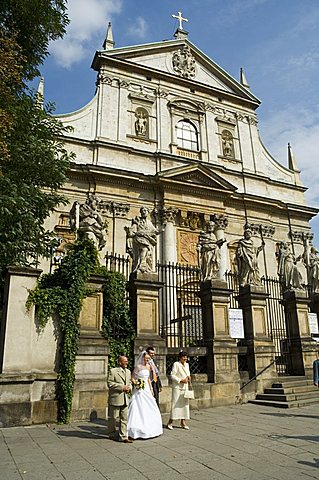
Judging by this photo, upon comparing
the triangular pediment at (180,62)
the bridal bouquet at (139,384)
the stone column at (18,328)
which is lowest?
the bridal bouquet at (139,384)

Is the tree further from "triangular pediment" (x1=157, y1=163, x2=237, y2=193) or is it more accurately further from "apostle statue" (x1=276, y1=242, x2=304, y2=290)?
"triangular pediment" (x1=157, y1=163, x2=237, y2=193)

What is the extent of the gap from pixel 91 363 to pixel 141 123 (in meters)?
16.9

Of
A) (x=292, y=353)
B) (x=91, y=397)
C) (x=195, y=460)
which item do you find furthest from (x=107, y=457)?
(x=292, y=353)

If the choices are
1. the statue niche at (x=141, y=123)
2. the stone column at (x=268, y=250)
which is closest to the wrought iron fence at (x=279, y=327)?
the stone column at (x=268, y=250)

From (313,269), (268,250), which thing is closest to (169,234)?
(268,250)

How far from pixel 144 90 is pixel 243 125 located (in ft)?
24.2

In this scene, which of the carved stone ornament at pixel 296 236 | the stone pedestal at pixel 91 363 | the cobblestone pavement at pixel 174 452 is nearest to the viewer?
the cobblestone pavement at pixel 174 452

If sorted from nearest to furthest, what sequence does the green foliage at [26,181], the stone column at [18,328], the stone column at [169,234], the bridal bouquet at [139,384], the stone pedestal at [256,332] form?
1. the bridal bouquet at [139,384]
2. the stone column at [18,328]
3. the green foliage at [26,181]
4. the stone pedestal at [256,332]
5. the stone column at [169,234]

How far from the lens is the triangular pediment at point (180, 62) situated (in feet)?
77.2

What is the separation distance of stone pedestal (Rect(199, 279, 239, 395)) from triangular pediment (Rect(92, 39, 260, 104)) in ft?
55.1

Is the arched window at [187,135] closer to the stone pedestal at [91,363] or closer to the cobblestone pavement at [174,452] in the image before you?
the stone pedestal at [91,363]

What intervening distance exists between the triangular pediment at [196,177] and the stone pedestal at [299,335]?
9883mm

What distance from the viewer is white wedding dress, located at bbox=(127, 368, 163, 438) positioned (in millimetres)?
6629

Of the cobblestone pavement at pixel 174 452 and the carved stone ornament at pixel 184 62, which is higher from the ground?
the carved stone ornament at pixel 184 62
